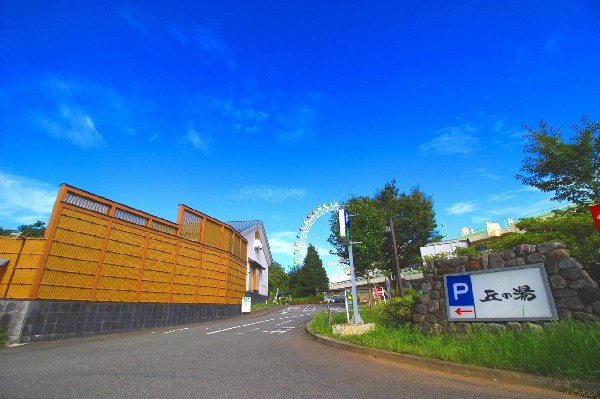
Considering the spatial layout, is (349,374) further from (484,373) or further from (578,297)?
(578,297)

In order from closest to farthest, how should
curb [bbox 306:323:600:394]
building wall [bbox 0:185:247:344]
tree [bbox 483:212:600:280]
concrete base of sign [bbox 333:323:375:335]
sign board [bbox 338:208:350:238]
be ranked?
curb [bbox 306:323:600:394] → tree [bbox 483:212:600:280] → concrete base of sign [bbox 333:323:375:335] → building wall [bbox 0:185:247:344] → sign board [bbox 338:208:350:238]

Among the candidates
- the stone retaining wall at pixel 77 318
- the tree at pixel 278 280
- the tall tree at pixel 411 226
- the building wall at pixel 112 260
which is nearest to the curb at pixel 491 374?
the stone retaining wall at pixel 77 318

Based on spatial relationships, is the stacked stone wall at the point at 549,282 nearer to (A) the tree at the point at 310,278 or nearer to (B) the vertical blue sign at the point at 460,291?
(B) the vertical blue sign at the point at 460,291

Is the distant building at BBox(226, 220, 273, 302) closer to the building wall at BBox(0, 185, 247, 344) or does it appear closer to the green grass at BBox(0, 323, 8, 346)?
the building wall at BBox(0, 185, 247, 344)

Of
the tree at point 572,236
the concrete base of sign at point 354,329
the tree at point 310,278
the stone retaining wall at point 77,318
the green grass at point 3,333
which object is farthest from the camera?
the tree at point 310,278

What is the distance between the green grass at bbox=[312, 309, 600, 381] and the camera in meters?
4.36

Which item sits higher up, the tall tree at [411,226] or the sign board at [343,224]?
the tall tree at [411,226]

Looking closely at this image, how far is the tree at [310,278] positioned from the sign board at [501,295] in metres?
54.7

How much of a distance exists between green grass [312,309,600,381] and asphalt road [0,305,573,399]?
474 mm

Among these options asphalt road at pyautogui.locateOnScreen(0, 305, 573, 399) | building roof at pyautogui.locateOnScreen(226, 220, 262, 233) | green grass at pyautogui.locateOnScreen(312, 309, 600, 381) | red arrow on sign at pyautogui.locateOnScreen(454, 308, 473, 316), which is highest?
building roof at pyautogui.locateOnScreen(226, 220, 262, 233)

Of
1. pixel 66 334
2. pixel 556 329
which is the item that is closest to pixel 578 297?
pixel 556 329

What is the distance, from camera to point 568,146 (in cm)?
1312

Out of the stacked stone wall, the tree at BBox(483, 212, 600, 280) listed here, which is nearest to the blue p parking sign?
the stacked stone wall

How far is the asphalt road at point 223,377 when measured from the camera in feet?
14.0
